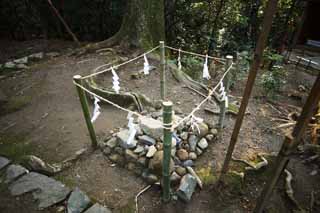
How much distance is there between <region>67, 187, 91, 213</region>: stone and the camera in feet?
6.97

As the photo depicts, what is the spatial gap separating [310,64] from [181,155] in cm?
631

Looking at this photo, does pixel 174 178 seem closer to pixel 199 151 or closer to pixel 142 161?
pixel 142 161

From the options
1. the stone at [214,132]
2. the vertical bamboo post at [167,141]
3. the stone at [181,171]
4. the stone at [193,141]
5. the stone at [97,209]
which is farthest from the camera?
the stone at [214,132]

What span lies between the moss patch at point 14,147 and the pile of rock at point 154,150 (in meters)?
1.19

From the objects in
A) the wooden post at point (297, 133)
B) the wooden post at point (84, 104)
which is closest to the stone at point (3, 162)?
the wooden post at point (84, 104)

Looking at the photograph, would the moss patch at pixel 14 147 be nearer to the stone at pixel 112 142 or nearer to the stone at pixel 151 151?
the stone at pixel 112 142

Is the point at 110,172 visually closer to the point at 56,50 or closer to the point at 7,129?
the point at 7,129

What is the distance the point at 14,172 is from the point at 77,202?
1029 mm

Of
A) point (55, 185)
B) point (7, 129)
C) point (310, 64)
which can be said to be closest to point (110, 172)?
point (55, 185)

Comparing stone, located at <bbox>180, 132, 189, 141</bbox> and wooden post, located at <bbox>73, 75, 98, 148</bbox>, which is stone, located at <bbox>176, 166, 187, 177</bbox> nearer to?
stone, located at <bbox>180, 132, 189, 141</bbox>

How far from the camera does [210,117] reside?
142 inches

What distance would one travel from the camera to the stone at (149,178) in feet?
8.21

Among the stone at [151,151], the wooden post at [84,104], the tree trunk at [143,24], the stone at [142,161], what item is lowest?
the stone at [142,161]

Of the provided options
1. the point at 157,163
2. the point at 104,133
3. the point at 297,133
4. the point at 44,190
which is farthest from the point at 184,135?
the point at 44,190
